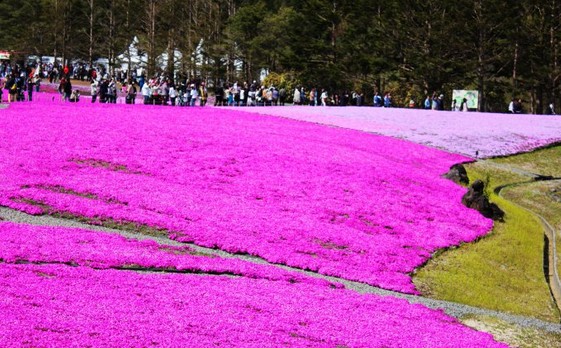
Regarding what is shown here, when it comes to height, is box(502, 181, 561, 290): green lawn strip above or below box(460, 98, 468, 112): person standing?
below

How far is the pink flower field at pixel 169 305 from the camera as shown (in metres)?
11.8

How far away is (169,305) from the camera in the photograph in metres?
13.7

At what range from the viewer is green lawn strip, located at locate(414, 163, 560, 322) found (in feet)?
65.3

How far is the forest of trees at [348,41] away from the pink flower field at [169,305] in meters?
65.1

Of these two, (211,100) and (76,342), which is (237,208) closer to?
(76,342)

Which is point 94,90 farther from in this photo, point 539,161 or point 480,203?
point 480,203

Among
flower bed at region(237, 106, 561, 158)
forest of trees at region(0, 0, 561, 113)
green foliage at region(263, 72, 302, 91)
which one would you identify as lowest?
flower bed at region(237, 106, 561, 158)

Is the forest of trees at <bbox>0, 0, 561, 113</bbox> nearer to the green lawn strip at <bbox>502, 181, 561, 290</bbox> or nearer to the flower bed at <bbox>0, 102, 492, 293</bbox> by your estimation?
the green lawn strip at <bbox>502, 181, 561, 290</bbox>

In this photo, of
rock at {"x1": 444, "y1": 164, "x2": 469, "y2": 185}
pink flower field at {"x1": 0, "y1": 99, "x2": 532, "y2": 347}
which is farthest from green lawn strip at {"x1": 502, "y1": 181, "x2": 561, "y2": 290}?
pink flower field at {"x1": 0, "y1": 99, "x2": 532, "y2": 347}

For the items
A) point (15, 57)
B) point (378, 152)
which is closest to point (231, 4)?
point (15, 57)

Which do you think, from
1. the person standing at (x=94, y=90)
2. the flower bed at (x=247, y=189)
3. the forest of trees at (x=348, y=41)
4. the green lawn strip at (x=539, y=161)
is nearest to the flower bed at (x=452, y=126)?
the green lawn strip at (x=539, y=161)

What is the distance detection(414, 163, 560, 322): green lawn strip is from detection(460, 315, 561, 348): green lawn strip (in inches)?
69.9

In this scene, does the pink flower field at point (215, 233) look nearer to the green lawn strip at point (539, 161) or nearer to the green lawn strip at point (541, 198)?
the green lawn strip at point (541, 198)

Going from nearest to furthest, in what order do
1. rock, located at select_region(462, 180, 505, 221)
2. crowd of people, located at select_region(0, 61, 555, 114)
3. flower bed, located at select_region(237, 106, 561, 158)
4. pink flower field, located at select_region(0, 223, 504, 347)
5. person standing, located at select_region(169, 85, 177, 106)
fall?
1. pink flower field, located at select_region(0, 223, 504, 347)
2. rock, located at select_region(462, 180, 505, 221)
3. flower bed, located at select_region(237, 106, 561, 158)
4. crowd of people, located at select_region(0, 61, 555, 114)
5. person standing, located at select_region(169, 85, 177, 106)
